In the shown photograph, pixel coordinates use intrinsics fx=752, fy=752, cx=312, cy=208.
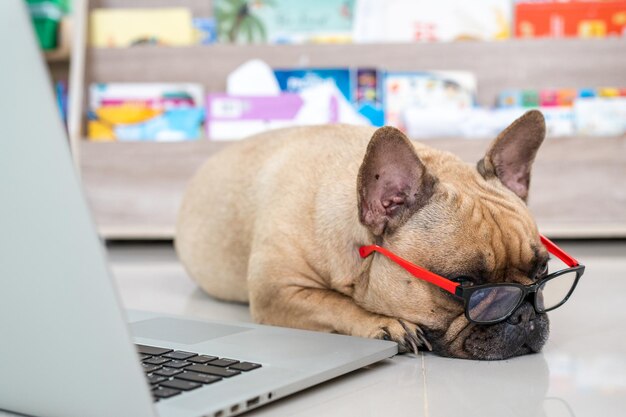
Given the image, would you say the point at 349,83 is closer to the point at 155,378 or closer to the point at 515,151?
the point at 515,151

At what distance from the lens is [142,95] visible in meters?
3.14

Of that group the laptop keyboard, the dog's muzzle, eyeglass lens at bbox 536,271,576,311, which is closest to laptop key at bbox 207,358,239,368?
the laptop keyboard

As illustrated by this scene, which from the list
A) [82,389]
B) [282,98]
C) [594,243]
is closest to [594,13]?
[594,243]

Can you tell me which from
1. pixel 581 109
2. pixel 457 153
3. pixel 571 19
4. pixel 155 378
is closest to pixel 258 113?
pixel 457 153

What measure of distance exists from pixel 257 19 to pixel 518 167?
213cm

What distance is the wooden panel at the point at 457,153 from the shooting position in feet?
9.27

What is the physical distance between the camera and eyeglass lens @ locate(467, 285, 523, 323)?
3.69ft

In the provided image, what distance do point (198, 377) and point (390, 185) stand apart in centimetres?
48

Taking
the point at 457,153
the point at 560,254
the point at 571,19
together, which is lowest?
the point at 457,153

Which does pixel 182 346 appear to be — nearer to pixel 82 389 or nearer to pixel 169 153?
pixel 82 389

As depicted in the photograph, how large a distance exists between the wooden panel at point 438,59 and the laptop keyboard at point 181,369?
7.47 feet

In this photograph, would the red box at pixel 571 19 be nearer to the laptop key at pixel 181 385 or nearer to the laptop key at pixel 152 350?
the laptop key at pixel 152 350

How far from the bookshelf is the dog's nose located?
173 centimetres

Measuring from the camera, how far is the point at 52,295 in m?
0.68
